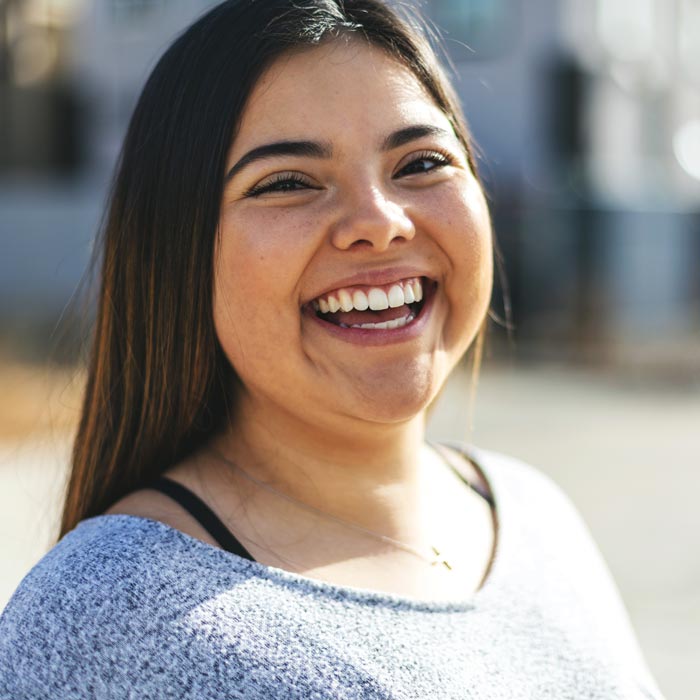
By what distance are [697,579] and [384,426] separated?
4.21 meters

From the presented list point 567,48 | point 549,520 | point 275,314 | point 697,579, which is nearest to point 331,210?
point 275,314

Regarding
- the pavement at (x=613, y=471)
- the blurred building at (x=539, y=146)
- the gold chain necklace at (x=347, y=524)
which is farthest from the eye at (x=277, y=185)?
the blurred building at (x=539, y=146)

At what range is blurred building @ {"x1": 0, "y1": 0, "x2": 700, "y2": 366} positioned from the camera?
12.0 meters

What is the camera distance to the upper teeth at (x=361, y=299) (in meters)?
1.46

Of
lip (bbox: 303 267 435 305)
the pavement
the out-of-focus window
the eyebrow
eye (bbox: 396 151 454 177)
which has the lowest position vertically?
the pavement

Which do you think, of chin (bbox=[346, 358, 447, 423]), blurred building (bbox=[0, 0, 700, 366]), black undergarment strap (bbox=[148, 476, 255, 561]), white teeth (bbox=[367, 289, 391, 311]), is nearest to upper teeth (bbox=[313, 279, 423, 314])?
white teeth (bbox=[367, 289, 391, 311])

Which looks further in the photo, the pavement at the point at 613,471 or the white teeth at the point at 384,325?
the pavement at the point at 613,471

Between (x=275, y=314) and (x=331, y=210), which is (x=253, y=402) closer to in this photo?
(x=275, y=314)

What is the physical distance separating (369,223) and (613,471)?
19.8 ft

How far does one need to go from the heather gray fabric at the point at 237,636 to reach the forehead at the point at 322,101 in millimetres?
592

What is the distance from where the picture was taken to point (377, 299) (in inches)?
57.9

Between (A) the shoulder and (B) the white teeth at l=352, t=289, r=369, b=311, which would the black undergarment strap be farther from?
(B) the white teeth at l=352, t=289, r=369, b=311

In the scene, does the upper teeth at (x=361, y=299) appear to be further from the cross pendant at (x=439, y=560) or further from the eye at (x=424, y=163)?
the cross pendant at (x=439, y=560)

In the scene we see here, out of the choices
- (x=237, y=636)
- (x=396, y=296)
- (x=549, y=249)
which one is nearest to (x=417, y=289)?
(x=396, y=296)
